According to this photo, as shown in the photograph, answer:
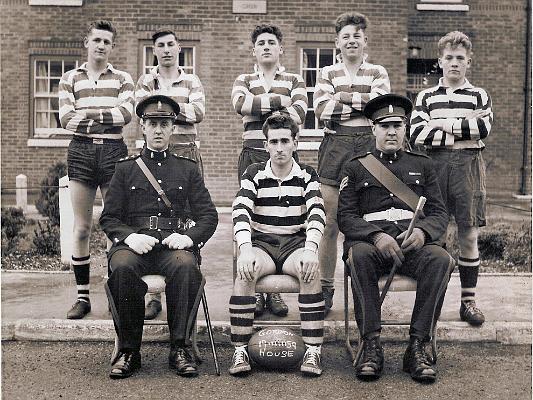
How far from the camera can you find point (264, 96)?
19.0 ft

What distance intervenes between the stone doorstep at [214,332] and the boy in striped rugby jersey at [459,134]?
0.50ft

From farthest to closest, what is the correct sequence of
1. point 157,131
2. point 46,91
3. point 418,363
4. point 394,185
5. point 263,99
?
point 46,91 → point 263,99 → point 157,131 → point 394,185 → point 418,363

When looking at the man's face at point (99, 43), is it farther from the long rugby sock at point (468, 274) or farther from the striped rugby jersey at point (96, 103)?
the long rugby sock at point (468, 274)

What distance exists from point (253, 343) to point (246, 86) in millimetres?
2260

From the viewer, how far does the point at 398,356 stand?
213 inches

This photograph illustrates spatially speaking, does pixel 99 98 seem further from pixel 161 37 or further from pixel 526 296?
pixel 526 296

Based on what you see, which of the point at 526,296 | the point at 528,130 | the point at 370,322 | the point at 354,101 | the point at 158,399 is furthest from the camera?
the point at 528,130

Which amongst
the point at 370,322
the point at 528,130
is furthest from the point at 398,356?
the point at 528,130

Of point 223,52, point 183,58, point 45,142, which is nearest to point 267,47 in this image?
point 223,52

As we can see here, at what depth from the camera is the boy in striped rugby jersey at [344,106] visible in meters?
5.71

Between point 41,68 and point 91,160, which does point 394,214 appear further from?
point 41,68

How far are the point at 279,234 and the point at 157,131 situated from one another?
1.23 metres

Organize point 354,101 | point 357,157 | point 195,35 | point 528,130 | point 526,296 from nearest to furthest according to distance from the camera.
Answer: point 357,157 → point 354,101 → point 526,296 → point 195,35 → point 528,130

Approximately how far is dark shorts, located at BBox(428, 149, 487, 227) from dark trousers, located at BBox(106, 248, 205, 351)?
2234 mm
